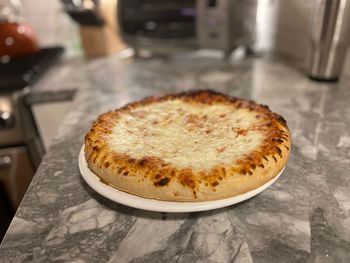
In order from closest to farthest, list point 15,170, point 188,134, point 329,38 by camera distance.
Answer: point 188,134 < point 329,38 < point 15,170

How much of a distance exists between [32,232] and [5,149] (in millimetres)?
719

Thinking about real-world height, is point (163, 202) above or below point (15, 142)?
above

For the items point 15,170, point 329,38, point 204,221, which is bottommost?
point 15,170

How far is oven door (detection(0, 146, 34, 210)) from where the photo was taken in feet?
3.63

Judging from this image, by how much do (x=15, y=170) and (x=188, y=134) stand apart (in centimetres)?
73

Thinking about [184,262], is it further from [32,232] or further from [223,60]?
[223,60]

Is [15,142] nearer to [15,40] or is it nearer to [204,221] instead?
[15,40]

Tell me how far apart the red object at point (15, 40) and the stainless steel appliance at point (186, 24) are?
41 centimetres

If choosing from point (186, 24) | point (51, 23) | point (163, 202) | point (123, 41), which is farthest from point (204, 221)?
point (51, 23)

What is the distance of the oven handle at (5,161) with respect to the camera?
42.9 inches

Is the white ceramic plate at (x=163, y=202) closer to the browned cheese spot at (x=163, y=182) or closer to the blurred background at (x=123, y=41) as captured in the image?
the browned cheese spot at (x=163, y=182)

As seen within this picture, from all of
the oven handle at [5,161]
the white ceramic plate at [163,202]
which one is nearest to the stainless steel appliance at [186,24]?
the oven handle at [5,161]

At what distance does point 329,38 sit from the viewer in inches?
39.6

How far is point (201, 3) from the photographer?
1.18m
